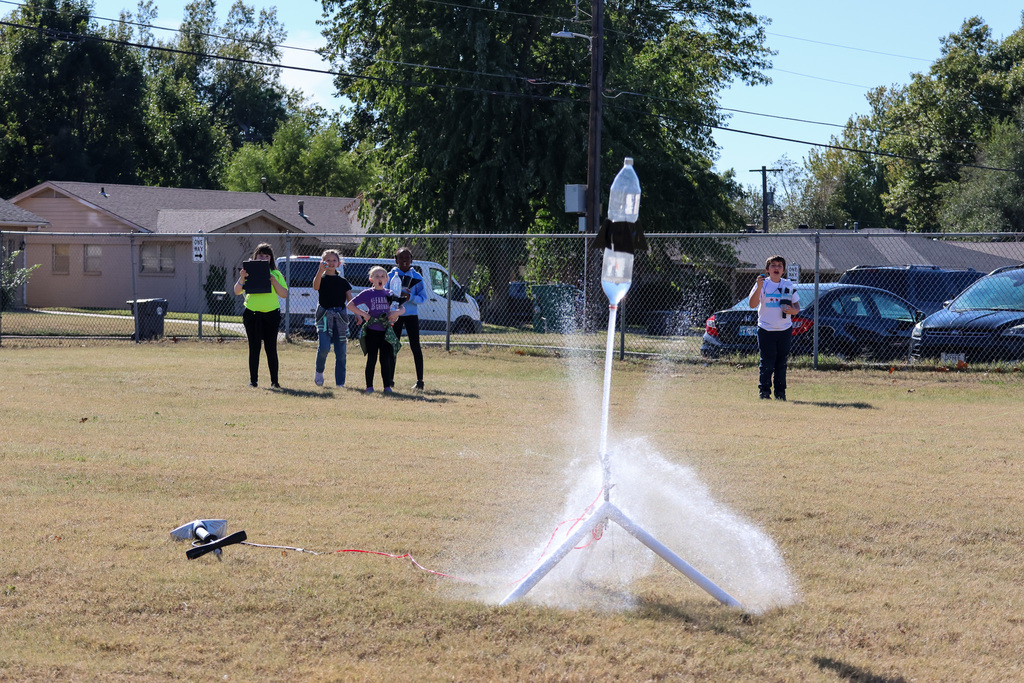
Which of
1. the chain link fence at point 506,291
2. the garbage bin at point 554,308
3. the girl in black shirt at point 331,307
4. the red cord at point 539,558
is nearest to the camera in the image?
the red cord at point 539,558

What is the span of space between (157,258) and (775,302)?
2870cm

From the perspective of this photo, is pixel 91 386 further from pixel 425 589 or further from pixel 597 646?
pixel 597 646

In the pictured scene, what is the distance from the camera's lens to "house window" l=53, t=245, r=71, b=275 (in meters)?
37.1

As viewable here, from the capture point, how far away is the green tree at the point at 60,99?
48500mm

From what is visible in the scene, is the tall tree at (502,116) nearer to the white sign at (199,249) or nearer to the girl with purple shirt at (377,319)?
the white sign at (199,249)

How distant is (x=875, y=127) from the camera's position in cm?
7269

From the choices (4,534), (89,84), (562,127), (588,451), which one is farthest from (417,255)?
(89,84)

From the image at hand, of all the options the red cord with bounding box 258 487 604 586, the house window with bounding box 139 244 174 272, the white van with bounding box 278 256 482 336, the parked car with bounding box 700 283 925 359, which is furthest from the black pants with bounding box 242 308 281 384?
the house window with bounding box 139 244 174 272

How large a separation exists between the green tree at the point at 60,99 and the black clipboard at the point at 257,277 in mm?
40287

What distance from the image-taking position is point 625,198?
15.5 ft

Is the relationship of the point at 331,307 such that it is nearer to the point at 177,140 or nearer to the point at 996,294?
the point at 996,294

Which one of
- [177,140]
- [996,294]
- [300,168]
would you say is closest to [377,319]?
[996,294]

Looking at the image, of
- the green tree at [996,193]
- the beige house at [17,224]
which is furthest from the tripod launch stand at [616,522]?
the green tree at [996,193]

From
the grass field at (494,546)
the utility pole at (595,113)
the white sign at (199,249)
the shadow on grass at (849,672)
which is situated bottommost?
the shadow on grass at (849,672)
